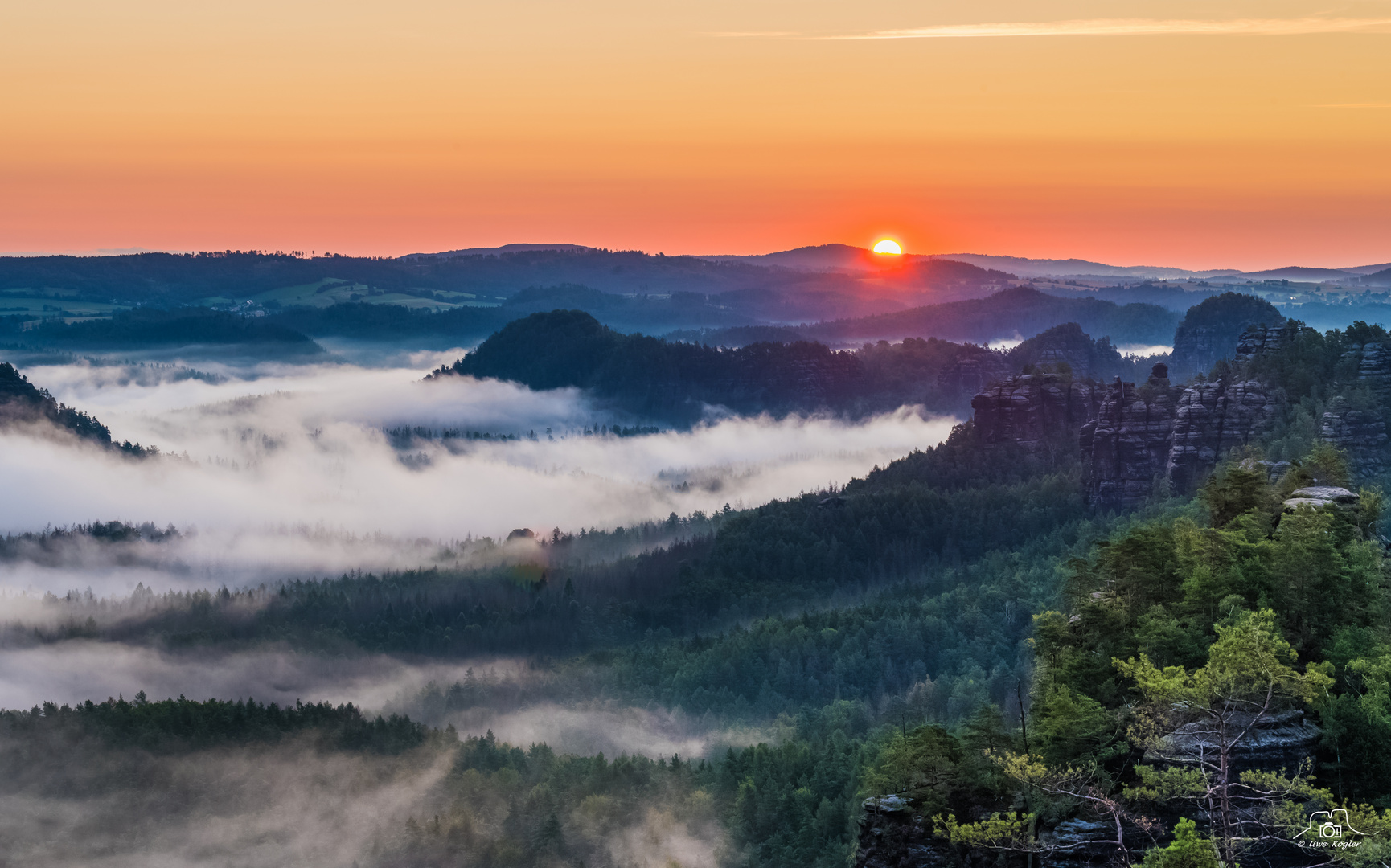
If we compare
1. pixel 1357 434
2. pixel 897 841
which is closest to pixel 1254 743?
pixel 897 841

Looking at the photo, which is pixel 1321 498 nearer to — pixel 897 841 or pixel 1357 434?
pixel 897 841

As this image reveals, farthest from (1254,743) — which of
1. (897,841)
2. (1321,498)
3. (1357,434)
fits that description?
(1357,434)

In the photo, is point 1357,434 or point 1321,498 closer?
point 1321,498

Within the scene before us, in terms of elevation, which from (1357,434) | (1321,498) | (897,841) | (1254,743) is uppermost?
(1321,498)

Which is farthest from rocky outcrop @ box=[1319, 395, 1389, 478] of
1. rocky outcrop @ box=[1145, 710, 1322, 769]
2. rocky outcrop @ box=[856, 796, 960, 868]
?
rocky outcrop @ box=[856, 796, 960, 868]

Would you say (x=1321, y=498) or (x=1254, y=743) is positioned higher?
(x=1321, y=498)

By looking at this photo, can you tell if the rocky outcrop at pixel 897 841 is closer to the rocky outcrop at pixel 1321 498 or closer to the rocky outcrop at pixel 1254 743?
the rocky outcrop at pixel 1254 743

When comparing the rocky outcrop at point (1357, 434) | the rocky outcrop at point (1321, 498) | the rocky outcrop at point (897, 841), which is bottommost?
the rocky outcrop at point (897, 841)

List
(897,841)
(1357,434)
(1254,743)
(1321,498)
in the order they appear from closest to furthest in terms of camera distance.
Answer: (1254,743), (897,841), (1321,498), (1357,434)

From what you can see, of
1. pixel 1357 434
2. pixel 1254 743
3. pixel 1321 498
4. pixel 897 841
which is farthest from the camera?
pixel 1357 434

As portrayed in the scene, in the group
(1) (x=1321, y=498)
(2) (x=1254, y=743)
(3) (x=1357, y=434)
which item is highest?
(1) (x=1321, y=498)

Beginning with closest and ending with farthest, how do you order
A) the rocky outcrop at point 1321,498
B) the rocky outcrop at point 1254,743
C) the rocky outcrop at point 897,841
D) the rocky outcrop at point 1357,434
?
the rocky outcrop at point 1254,743
the rocky outcrop at point 897,841
the rocky outcrop at point 1321,498
the rocky outcrop at point 1357,434

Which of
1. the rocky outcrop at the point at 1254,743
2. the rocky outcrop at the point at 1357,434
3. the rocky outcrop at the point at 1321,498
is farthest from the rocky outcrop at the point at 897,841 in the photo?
the rocky outcrop at the point at 1357,434

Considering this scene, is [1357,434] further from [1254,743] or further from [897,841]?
[1254,743]
